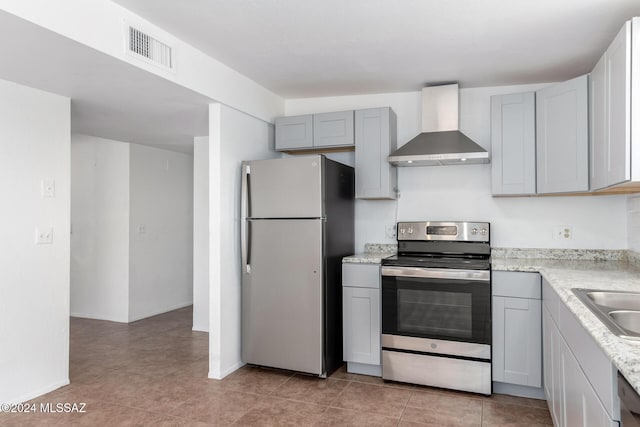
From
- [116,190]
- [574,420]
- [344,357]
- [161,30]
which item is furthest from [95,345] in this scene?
[574,420]

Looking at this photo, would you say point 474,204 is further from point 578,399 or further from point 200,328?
point 200,328

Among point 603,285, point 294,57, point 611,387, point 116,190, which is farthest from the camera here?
point 116,190

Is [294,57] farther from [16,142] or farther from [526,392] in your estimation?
[526,392]

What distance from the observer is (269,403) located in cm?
291

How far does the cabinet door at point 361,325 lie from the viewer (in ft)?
11.1

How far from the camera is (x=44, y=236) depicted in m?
3.02

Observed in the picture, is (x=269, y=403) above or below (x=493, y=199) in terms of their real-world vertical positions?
below

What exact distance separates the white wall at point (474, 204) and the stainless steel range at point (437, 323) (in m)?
0.67

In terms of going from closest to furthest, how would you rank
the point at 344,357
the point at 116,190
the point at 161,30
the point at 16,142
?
the point at 161,30 → the point at 16,142 → the point at 344,357 → the point at 116,190

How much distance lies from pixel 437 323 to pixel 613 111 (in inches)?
66.5

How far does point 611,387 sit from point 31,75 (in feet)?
10.6

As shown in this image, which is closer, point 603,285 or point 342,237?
point 603,285

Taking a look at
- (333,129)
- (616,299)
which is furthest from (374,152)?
(616,299)

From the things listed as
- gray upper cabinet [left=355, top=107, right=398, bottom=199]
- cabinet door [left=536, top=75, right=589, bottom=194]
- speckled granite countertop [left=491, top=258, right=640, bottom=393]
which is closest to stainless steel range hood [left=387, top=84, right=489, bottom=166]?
gray upper cabinet [left=355, top=107, right=398, bottom=199]
